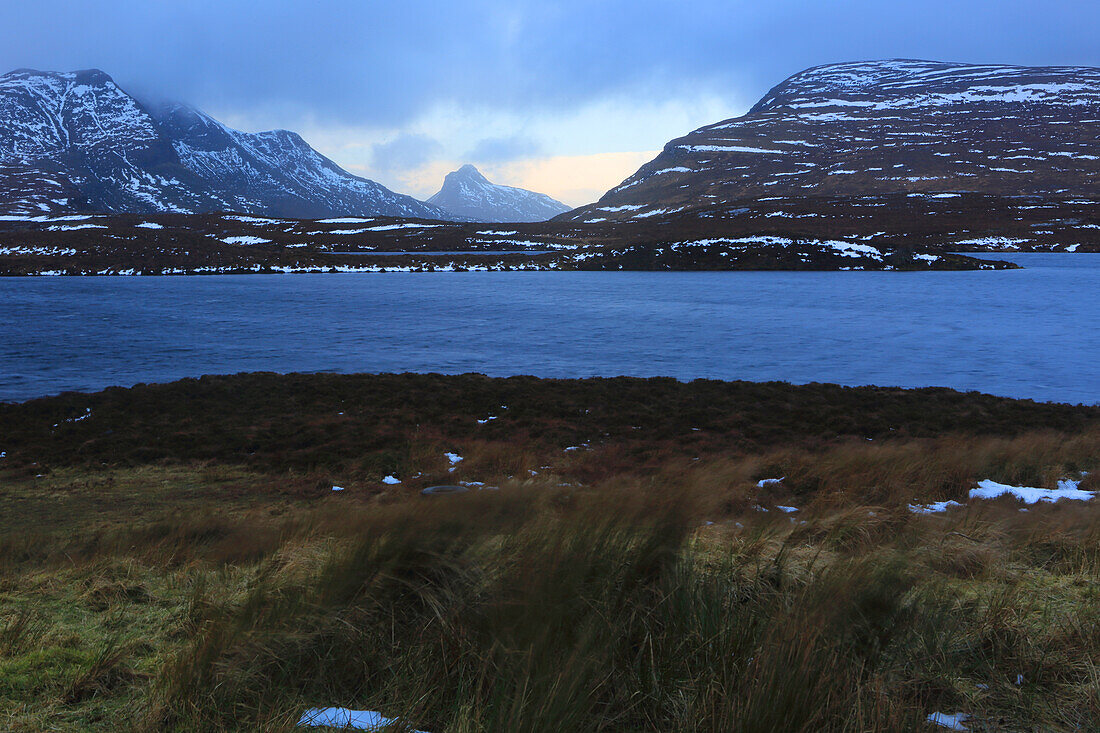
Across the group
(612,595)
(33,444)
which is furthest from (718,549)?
(33,444)

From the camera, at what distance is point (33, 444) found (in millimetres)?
11633

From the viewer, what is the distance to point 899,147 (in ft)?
424

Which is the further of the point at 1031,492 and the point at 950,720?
the point at 1031,492

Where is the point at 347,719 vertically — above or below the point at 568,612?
below

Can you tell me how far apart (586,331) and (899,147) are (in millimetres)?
128957

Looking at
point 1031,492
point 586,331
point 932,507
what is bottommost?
point 586,331

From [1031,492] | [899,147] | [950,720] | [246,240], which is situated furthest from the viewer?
[899,147]

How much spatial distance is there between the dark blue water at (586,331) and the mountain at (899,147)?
74.7 metres

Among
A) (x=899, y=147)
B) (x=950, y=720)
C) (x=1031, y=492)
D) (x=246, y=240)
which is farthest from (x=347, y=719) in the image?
(x=899, y=147)

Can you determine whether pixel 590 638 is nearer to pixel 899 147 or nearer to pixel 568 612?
pixel 568 612

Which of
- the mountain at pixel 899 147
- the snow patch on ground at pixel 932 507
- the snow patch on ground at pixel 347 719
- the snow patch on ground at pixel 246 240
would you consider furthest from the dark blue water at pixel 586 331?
the mountain at pixel 899 147

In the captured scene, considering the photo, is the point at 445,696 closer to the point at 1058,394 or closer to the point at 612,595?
the point at 612,595

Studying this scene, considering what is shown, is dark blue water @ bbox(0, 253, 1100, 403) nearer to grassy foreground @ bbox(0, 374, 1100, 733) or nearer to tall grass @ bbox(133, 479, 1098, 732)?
grassy foreground @ bbox(0, 374, 1100, 733)

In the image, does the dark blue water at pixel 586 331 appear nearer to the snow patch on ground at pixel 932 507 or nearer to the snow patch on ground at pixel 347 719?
the snow patch on ground at pixel 932 507
